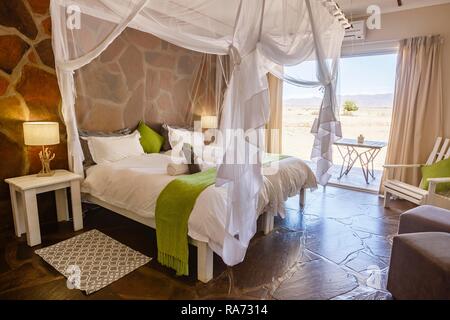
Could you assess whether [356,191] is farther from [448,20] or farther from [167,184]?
[167,184]

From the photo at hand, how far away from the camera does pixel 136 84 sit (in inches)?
151

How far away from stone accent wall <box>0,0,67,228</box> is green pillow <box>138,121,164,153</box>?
3.59ft

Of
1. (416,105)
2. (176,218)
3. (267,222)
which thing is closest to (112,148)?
(176,218)

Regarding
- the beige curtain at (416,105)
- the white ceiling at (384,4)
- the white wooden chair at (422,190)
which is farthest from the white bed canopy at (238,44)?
the beige curtain at (416,105)

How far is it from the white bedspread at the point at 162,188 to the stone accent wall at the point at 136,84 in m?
0.82

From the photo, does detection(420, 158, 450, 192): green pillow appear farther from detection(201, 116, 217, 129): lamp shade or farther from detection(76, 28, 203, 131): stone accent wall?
detection(76, 28, 203, 131): stone accent wall

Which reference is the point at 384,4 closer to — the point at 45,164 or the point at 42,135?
the point at 42,135

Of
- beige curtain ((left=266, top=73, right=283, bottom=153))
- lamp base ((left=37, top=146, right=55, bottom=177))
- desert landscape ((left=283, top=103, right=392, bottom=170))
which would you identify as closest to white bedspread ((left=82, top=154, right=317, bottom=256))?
lamp base ((left=37, top=146, right=55, bottom=177))

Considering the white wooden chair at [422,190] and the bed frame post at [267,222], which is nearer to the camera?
the bed frame post at [267,222]

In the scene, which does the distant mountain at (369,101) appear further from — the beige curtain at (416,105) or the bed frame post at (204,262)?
the bed frame post at (204,262)

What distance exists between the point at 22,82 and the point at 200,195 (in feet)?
7.21

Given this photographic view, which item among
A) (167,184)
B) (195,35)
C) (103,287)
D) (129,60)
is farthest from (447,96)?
A: (103,287)

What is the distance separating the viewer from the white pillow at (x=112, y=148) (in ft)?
10.2

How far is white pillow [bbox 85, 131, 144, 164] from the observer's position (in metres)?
3.11
